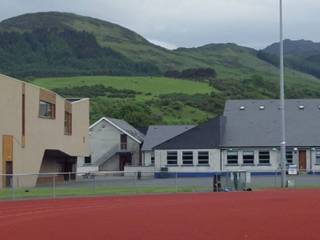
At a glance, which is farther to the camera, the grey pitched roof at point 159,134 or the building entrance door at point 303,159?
the grey pitched roof at point 159,134

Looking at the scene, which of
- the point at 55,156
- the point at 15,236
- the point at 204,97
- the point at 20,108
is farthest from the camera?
the point at 204,97

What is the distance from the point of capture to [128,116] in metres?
116

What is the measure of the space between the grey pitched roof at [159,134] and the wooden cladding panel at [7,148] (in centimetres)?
2710

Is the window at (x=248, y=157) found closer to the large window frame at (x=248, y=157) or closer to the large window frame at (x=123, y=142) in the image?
the large window frame at (x=248, y=157)

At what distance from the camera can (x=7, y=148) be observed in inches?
2222

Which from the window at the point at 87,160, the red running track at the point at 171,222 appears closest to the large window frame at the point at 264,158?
the window at the point at 87,160

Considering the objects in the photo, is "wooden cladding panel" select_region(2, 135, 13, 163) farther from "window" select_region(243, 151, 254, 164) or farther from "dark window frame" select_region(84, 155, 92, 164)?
"dark window frame" select_region(84, 155, 92, 164)

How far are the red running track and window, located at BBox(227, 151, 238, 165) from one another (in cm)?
4111

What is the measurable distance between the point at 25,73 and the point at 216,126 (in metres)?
127

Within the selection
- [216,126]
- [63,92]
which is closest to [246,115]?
[216,126]

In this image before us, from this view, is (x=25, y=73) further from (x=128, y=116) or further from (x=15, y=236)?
(x=15, y=236)

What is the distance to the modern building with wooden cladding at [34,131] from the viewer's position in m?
56.3

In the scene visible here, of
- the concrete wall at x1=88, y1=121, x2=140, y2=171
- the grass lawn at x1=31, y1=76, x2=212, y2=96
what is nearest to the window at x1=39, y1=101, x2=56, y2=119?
the concrete wall at x1=88, y1=121, x2=140, y2=171

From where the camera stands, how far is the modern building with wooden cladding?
5631 cm
